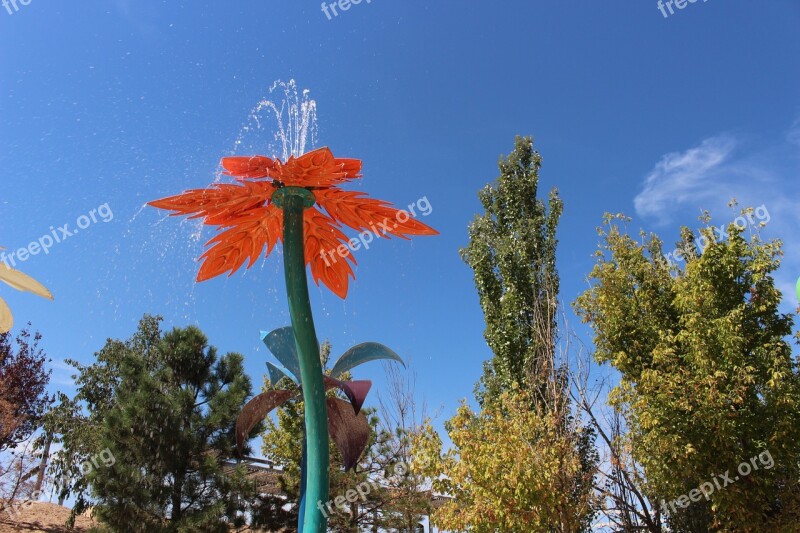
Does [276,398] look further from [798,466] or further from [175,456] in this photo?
[798,466]

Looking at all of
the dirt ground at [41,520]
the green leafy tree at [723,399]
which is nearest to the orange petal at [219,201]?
the green leafy tree at [723,399]

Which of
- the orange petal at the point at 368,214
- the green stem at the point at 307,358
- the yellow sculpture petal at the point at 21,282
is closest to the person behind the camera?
the yellow sculpture petal at the point at 21,282

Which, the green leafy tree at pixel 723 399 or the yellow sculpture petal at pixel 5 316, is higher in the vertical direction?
the green leafy tree at pixel 723 399

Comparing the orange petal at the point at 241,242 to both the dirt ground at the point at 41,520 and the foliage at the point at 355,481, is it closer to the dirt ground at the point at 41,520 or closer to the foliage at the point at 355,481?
the foliage at the point at 355,481

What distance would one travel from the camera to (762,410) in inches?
347

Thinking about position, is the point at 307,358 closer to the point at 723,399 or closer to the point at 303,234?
the point at 303,234

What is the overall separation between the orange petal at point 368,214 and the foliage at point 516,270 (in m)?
6.94

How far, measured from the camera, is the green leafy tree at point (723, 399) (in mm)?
8477

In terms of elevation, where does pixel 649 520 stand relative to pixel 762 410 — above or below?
below

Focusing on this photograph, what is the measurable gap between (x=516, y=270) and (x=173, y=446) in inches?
297

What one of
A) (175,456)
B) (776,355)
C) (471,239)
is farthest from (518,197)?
(175,456)

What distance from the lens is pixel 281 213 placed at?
4965mm

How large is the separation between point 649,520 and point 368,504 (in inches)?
241

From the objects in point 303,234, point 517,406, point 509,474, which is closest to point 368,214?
point 303,234
